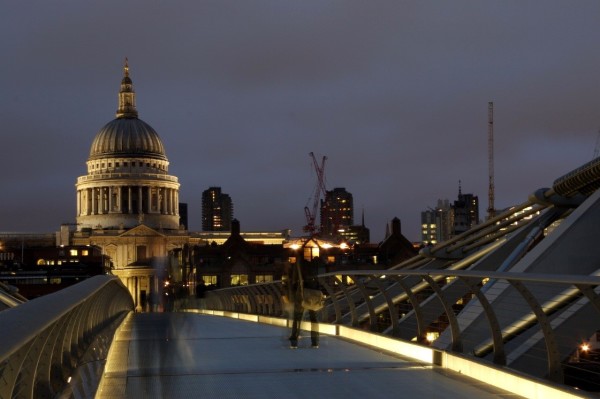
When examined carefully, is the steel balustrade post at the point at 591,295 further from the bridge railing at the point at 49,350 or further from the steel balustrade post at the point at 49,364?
the steel balustrade post at the point at 49,364

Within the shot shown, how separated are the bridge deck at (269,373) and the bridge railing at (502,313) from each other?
2.07 feet

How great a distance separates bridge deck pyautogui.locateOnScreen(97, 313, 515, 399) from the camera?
31.0ft

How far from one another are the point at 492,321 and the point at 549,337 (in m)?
1.04

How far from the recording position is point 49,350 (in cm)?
786

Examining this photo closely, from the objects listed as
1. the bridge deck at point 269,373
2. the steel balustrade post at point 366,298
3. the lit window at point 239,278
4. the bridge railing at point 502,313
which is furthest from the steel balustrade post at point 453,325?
the lit window at point 239,278

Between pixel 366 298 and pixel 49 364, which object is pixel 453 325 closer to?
pixel 366 298

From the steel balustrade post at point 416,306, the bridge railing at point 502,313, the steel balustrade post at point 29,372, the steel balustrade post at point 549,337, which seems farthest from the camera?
the steel balustrade post at point 416,306

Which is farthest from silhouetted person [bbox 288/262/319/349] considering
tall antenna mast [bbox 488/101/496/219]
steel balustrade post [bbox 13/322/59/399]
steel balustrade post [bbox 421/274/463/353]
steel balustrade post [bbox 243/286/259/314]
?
tall antenna mast [bbox 488/101/496/219]

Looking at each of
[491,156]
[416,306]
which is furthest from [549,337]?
[491,156]

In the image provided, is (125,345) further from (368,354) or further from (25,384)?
(25,384)

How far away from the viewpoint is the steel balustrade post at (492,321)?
9500mm

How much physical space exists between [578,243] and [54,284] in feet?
299

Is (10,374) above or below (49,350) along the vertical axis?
above

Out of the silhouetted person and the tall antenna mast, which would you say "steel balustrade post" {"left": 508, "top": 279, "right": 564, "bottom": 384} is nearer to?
the silhouetted person
